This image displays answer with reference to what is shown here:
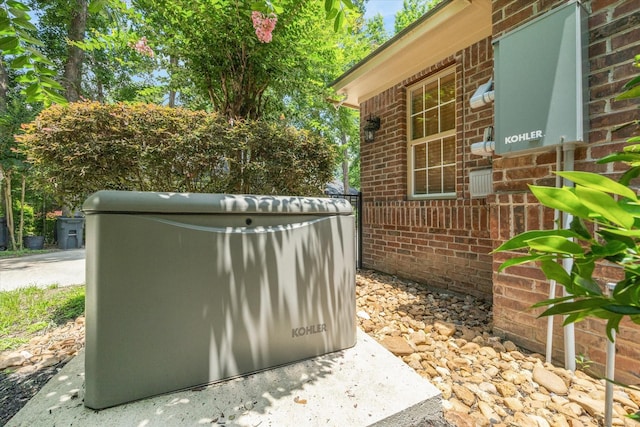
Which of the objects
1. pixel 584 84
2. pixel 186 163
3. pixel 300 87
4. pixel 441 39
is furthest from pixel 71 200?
pixel 441 39

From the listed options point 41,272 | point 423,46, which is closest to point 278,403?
point 423,46

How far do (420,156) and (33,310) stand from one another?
13.5 ft

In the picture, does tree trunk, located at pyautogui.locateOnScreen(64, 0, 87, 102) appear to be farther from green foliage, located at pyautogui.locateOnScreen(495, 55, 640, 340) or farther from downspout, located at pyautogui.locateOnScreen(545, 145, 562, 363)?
green foliage, located at pyautogui.locateOnScreen(495, 55, 640, 340)

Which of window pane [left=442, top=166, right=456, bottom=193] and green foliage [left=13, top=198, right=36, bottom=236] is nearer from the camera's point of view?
window pane [left=442, top=166, right=456, bottom=193]

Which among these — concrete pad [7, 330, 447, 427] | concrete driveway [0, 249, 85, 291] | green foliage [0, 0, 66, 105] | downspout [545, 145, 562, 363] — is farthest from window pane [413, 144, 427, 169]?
concrete driveway [0, 249, 85, 291]

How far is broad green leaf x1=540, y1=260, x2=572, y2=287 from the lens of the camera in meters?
0.38

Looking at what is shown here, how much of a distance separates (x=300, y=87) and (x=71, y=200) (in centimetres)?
218

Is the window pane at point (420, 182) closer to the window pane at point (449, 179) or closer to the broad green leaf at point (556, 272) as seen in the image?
the window pane at point (449, 179)

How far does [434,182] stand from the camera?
3.53 metres

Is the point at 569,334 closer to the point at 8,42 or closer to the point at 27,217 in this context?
the point at 8,42

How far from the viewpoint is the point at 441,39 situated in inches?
115

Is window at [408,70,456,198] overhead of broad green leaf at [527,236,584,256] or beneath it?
overhead

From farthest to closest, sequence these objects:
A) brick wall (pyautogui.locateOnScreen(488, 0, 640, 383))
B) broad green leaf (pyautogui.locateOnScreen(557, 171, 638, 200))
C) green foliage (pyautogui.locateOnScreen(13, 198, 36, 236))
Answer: green foliage (pyautogui.locateOnScreen(13, 198, 36, 236)) < brick wall (pyautogui.locateOnScreen(488, 0, 640, 383)) < broad green leaf (pyautogui.locateOnScreen(557, 171, 638, 200))

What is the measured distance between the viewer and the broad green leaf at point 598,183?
1.00 ft
